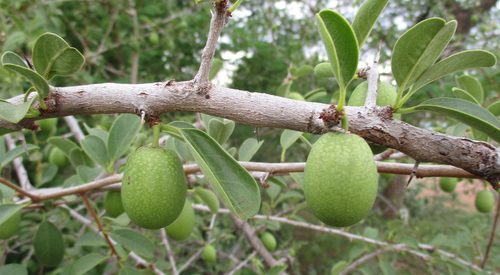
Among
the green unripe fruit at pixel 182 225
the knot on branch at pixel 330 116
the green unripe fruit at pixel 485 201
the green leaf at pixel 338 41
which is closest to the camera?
the green leaf at pixel 338 41

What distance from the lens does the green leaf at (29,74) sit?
0.81 m

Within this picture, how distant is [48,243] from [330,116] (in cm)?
166

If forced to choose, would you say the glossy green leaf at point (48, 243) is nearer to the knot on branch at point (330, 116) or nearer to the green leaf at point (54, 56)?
the green leaf at point (54, 56)

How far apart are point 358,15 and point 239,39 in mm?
4133

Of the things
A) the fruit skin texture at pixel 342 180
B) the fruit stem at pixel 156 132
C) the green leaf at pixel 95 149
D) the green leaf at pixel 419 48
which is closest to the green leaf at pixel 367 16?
the green leaf at pixel 419 48

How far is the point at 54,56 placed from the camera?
3.11 feet

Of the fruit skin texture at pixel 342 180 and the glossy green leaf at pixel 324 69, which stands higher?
the glossy green leaf at pixel 324 69

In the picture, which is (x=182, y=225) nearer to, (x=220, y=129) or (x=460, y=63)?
(x=220, y=129)

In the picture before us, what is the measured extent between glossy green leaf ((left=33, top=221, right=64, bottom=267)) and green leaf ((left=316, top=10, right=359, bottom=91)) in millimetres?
1703

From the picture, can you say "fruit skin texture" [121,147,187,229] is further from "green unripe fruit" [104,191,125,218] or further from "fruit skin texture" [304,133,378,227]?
"green unripe fruit" [104,191,125,218]

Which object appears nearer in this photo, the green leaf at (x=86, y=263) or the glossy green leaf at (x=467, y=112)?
the glossy green leaf at (x=467, y=112)

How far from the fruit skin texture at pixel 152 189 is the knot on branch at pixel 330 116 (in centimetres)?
54

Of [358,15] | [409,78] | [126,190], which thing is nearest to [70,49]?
[126,190]

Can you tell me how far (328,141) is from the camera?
85 cm
